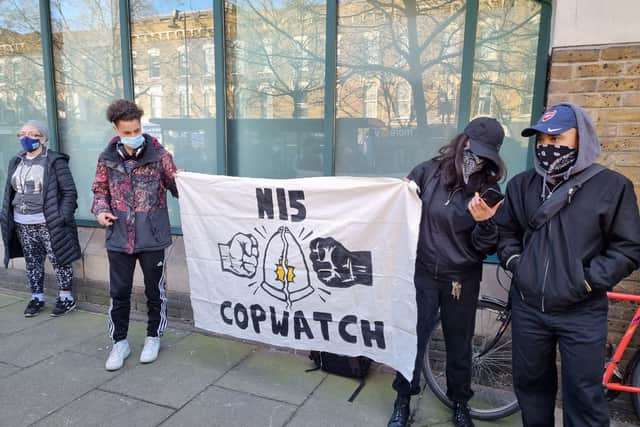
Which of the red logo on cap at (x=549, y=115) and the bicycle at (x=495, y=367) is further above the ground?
the red logo on cap at (x=549, y=115)

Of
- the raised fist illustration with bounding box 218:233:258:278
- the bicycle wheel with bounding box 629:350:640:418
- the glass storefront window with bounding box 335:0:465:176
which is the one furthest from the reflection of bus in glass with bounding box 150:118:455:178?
the bicycle wheel with bounding box 629:350:640:418

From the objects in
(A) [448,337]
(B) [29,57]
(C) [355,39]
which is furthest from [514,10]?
(B) [29,57]

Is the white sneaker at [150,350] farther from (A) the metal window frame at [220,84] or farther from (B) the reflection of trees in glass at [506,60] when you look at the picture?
(B) the reflection of trees in glass at [506,60]

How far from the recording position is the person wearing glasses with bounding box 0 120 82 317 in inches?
169

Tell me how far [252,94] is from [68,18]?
2487 mm

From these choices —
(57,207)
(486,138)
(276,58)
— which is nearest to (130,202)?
(57,207)

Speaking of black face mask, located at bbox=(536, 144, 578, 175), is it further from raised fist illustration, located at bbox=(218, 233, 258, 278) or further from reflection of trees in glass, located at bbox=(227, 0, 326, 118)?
reflection of trees in glass, located at bbox=(227, 0, 326, 118)

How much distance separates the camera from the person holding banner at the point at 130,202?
132 inches

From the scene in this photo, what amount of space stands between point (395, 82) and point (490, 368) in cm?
239

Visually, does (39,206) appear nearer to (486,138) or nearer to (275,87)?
(275,87)

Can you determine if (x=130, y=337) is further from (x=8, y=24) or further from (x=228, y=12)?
(x=8, y=24)

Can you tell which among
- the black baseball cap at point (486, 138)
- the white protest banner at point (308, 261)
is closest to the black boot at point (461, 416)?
the white protest banner at point (308, 261)

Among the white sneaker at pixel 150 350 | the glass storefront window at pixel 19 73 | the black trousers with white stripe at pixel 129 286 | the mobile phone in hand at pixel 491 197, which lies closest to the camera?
the mobile phone in hand at pixel 491 197

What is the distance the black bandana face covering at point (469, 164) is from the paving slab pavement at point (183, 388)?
5.38 feet
